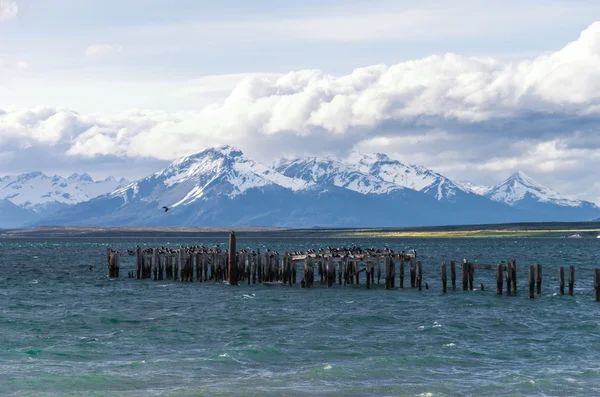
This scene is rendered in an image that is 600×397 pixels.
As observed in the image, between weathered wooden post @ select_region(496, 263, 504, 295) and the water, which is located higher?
weathered wooden post @ select_region(496, 263, 504, 295)

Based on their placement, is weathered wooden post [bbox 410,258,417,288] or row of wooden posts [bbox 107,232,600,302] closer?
row of wooden posts [bbox 107,232,600,302]

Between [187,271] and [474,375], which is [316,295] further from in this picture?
[474,375]

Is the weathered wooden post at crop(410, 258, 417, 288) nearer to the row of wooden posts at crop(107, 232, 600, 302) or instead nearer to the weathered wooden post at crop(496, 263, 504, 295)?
the row of wooden posts at crop(107, 232, 600, 302)

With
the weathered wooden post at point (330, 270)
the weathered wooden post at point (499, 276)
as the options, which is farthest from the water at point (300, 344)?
the weathered wooden post at point (330, 270)

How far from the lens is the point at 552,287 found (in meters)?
64.2

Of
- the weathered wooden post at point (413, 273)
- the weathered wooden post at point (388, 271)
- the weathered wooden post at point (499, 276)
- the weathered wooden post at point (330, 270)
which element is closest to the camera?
the weathered wooden post at point (499, 276)

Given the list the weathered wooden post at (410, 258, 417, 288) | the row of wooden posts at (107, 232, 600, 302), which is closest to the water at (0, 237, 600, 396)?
the weathered wooden post at (410, 258, 417, 288)

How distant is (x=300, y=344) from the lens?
3622 cm

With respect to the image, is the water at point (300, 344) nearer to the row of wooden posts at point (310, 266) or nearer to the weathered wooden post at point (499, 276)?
the weathered wooden post at point (499, 276)

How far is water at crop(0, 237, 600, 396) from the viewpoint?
1119 inches

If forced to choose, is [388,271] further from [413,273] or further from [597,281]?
[597,281]

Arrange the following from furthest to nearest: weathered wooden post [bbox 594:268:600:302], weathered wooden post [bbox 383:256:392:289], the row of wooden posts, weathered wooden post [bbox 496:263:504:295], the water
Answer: the row of wooden posts, weathered wooden post [bbox 383:256:392:289], weathered wooden post [bbox 496:263:504:295], weathered wooden post [bbox 594:268:600:302], the water

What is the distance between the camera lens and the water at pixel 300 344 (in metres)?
28.4

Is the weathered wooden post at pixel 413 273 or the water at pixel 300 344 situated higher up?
the weathered wooden post at pixel 413 273
